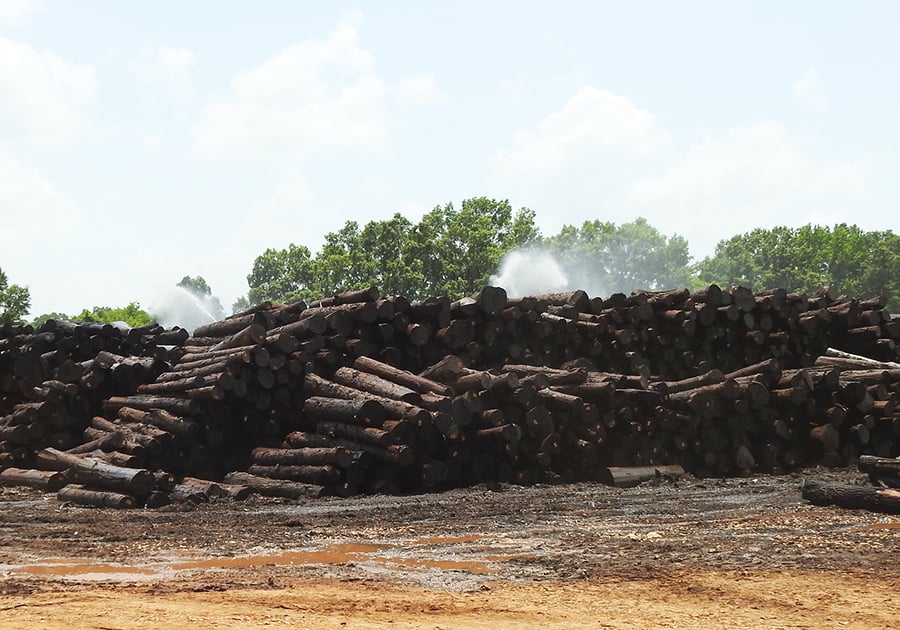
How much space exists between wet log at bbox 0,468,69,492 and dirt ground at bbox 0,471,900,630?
1.85m

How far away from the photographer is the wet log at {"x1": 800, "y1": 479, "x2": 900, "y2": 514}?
35.3 ft

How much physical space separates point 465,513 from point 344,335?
5.98m

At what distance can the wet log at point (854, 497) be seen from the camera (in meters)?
10.8

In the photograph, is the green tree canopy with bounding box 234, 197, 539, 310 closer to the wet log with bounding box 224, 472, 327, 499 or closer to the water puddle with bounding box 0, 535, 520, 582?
the wet log with bounding box 224, 472, 327, 499

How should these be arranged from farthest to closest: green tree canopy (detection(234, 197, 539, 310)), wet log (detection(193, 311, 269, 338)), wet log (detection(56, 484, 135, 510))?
green tree canopy (detection(234, 197, 539, 310)) < wet log (detection(193, 311, 269, 338)) < wet log (detection(56, 484, 135, 510))

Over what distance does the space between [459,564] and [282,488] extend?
6148 millimetres

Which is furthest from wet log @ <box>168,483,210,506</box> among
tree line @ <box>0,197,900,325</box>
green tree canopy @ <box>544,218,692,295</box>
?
green tree canopy @ <box>544,218,692,295</box>

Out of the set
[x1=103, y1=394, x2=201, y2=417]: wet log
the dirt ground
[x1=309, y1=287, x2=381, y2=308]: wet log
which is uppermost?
[x1=309, y1=287, x2=381, y2=308]: wet log

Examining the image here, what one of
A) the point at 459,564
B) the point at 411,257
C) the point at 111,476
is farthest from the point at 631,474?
the point at 411,257

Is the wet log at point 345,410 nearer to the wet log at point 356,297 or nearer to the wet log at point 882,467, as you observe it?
the wet log at point 356,297

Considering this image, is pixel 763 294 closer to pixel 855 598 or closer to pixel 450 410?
pixel 450 410

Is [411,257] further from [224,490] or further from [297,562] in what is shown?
[297,562]

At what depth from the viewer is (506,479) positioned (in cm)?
1458

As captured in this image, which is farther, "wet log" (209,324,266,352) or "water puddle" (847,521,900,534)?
"wet log" (209,324,266,352)
